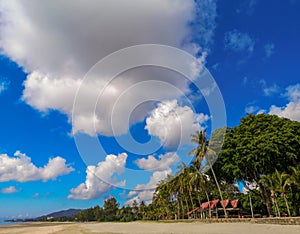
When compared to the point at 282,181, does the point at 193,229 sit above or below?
below

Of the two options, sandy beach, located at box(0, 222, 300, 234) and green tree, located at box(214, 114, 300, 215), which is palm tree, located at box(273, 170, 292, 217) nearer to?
green tree, located at box(214, 114, 300, 215)

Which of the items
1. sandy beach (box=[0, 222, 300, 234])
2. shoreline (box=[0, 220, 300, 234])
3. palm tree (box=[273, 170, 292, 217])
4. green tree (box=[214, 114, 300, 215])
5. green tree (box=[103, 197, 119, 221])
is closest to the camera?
sandy beach (box=[0, 222, 300, 234])

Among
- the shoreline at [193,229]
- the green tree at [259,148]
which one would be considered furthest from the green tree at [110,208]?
the green tree at [259,148]

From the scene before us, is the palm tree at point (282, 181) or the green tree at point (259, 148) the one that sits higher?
the green tree at point (259, 148)

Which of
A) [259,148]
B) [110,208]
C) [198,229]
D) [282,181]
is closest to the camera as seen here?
[198,229]

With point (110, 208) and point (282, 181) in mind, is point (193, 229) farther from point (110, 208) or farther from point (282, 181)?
point (110, 208)

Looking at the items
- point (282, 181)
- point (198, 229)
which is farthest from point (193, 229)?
point (282, 181)

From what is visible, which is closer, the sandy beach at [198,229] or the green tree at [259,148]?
the sandy beach at [198,229]

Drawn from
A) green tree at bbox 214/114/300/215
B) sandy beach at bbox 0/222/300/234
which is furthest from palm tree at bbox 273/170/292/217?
sandy beach at bbox 0/222/300/234

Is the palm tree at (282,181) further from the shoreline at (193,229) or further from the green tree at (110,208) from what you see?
the green tree at (110,208)

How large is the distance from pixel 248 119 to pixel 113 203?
105979mm

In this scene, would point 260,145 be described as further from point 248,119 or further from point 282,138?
point 248,119

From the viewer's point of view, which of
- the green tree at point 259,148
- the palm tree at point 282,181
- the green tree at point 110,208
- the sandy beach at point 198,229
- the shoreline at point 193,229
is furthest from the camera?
the green tree at point 110,208

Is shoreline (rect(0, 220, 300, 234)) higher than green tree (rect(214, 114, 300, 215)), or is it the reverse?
green tree (rect(214, 114, 300, 215))
